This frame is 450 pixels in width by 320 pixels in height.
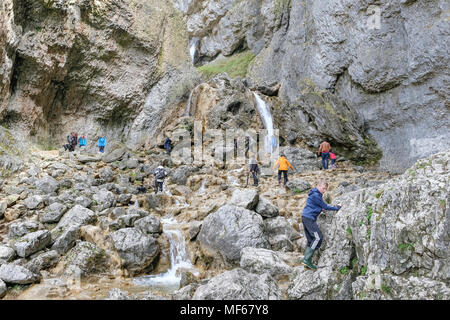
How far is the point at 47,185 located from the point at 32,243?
6.66 meters

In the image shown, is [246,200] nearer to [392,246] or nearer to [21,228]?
[392,246]

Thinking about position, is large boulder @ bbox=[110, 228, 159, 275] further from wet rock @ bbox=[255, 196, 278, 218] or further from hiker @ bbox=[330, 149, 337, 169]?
hiker @ bbox=[330, 149, 337, 169]

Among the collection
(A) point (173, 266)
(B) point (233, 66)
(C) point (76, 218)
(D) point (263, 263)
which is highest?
(B) point (233, 66)

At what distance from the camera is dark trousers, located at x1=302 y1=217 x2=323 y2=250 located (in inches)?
288

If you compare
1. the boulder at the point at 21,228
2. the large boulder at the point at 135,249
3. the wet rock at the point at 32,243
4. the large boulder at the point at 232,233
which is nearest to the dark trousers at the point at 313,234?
the large boulder at the point at 232,233

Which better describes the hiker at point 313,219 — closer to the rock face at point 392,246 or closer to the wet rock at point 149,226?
the rock face at point 392,246

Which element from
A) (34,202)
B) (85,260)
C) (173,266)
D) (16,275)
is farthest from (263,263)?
(34,202)

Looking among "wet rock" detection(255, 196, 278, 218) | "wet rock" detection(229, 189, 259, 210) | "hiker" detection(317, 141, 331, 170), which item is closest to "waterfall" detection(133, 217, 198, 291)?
"wet rock" detection(229, 189, 259, 210)

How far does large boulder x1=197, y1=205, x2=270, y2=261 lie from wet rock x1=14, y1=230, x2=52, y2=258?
5.53 metres

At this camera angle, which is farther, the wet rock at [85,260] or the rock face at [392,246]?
the wet rock at [85,260]

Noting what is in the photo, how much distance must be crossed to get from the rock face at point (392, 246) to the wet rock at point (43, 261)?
8.03 metres

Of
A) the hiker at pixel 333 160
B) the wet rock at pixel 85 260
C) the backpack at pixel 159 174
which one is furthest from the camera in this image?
the hiker at pixel 333 160

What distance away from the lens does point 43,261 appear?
9555 millimetres

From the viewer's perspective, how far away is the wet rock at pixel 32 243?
977 centimetres
